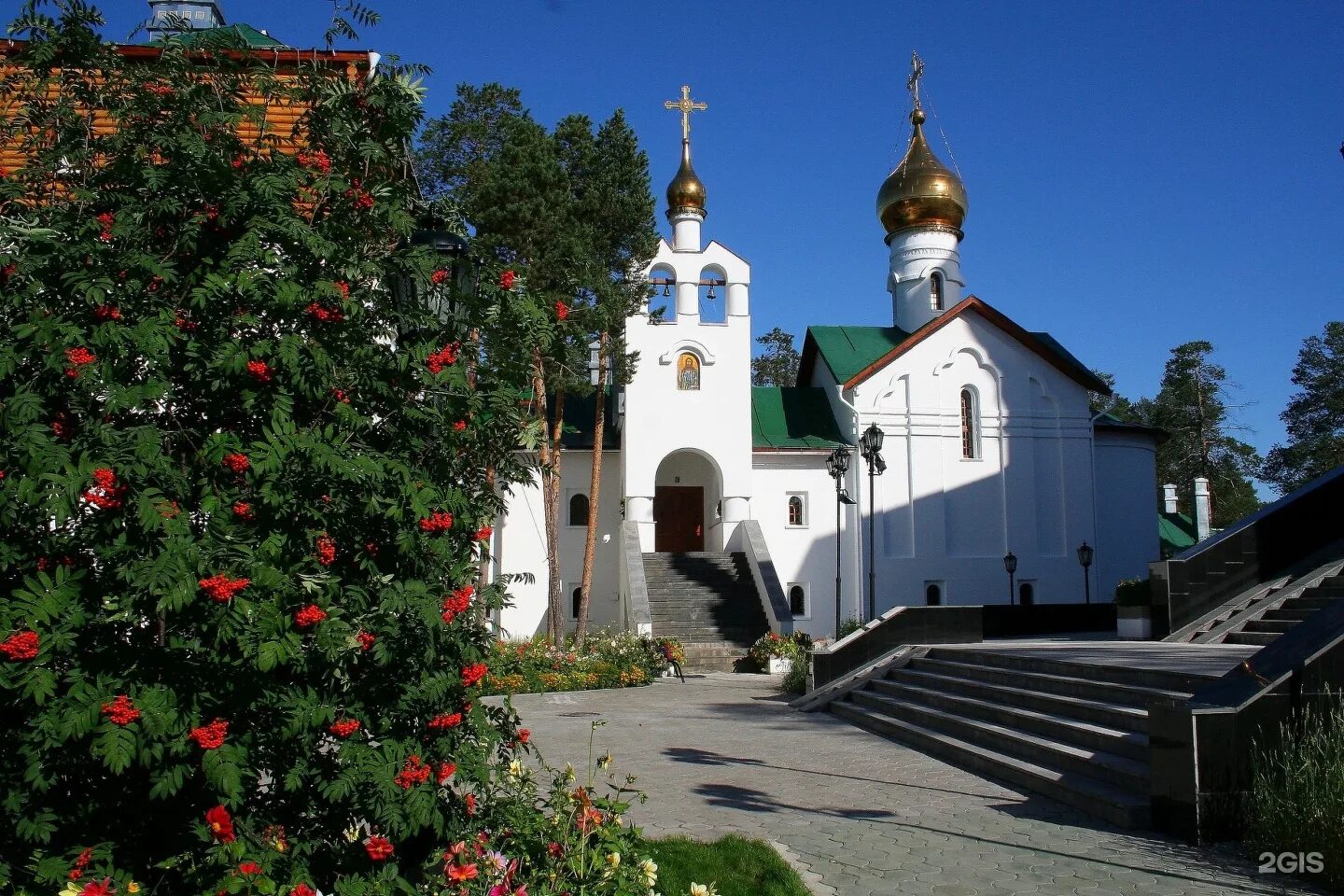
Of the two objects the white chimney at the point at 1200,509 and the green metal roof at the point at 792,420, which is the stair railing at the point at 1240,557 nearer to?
the green metal roof at the point at 792,420

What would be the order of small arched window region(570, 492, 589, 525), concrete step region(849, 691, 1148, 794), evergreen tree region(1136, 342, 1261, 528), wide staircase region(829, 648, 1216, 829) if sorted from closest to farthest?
concrete step region(849, 691, 1148, 794) < wide staircase region(829, 648, 1216, 829) < small arched window region(570, 492, 589, 525) < evergreen tree region(1136, 342, 1261, 528)

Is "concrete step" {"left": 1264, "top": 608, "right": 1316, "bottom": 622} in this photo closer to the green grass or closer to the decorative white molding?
the green grass

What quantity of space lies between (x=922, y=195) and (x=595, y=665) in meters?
19.1

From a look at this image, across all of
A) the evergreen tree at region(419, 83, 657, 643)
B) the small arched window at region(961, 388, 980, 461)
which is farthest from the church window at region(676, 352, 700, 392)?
the small arched window at region(961, 388, 980, 461)

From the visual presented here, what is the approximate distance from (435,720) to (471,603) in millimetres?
575

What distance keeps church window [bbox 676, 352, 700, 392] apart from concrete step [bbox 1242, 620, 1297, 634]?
15510 mm

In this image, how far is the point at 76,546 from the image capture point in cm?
390

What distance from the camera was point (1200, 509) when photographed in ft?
116

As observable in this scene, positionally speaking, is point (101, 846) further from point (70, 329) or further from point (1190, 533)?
point (1190, 533)

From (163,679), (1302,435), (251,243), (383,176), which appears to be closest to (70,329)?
(251,243)

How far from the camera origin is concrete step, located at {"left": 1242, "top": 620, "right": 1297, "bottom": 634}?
1312 cm

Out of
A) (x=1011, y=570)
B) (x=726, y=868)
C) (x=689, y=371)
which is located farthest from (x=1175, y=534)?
(x=726, y=868)

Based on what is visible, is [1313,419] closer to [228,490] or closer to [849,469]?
[849,469]

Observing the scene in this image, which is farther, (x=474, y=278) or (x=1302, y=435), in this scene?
(x=1302, y=435)
